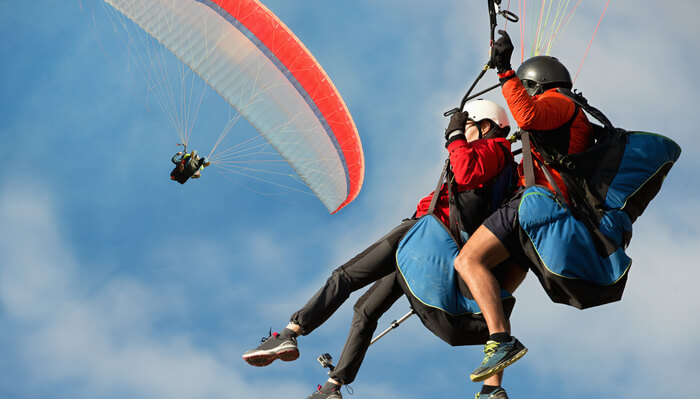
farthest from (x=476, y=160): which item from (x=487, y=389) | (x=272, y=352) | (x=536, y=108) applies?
(x=272, y=352)

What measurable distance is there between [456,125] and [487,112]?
507 mm

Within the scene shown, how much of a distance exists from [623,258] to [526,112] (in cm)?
115

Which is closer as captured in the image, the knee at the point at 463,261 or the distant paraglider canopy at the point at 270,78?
the knee at the point at 463,261

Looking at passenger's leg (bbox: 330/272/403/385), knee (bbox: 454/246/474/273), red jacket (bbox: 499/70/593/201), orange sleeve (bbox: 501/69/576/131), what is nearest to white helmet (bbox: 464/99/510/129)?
red jacket (bbox: 499/70/593/201)

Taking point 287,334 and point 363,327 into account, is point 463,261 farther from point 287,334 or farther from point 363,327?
point 287,334

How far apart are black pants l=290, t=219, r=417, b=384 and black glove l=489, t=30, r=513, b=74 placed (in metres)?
1.34

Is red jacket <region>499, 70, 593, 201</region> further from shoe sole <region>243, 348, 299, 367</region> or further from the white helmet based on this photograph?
shoe sole <region>243, 348, 299, 367</region>

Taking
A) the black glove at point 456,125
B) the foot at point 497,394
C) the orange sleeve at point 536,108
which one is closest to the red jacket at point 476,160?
the black glove at point 456,125

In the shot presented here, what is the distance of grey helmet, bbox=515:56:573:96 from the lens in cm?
528

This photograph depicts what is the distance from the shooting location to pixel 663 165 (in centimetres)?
500

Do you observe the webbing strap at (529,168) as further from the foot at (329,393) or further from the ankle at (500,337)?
the foot at (329,393)

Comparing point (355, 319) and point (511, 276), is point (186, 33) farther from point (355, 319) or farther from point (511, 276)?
point (511, 276)

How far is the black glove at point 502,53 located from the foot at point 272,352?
2376 mm

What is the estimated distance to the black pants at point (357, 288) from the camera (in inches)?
212
